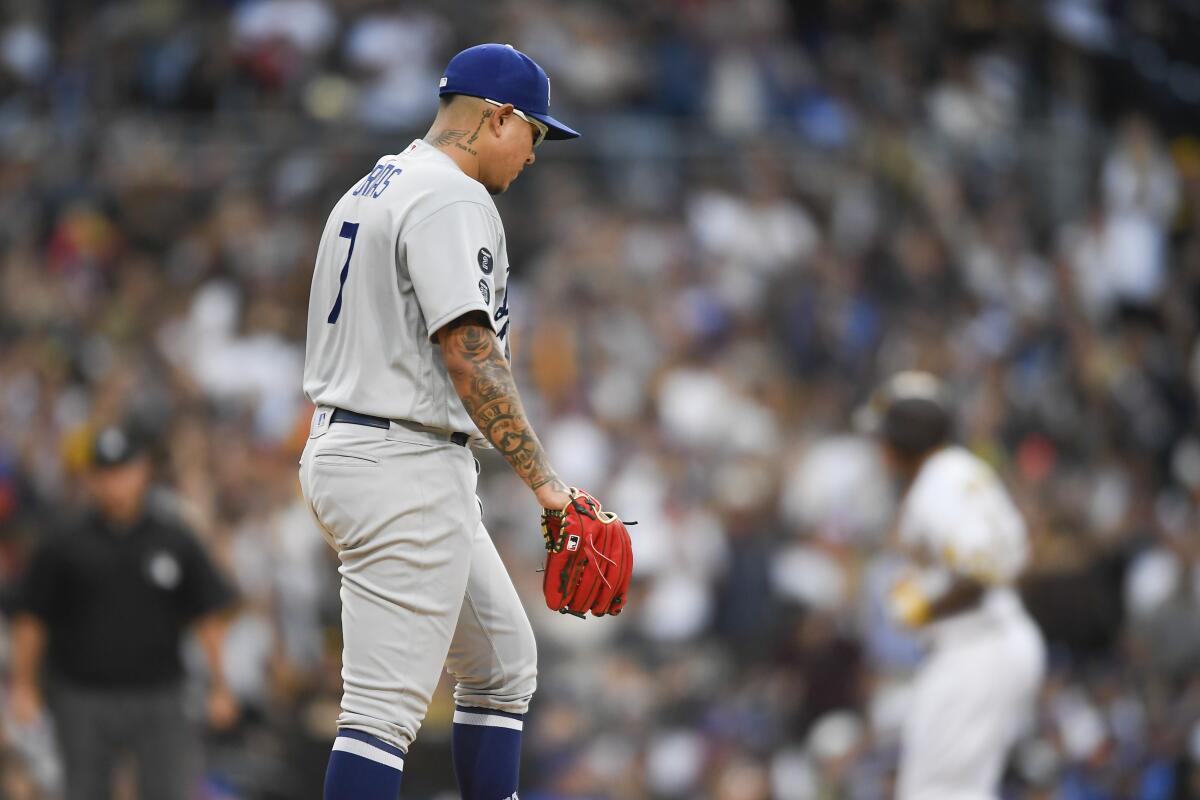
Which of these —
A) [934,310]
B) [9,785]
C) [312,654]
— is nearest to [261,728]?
[312,654]

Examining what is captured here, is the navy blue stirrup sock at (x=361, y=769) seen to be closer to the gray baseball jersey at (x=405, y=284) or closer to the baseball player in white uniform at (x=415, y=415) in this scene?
the baseball player in white uniform at (x=415, y=415)

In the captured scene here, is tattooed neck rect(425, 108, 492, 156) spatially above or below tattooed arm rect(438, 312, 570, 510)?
above

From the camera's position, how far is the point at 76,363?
42.9 feet

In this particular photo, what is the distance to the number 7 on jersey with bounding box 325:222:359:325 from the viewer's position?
4.72 m

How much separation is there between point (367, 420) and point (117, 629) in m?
4.77

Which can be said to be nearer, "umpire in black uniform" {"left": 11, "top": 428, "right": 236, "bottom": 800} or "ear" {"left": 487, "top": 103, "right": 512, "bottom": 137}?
"ear" {"left": 487, "top": 103, "right": 512, "bottom": 137}

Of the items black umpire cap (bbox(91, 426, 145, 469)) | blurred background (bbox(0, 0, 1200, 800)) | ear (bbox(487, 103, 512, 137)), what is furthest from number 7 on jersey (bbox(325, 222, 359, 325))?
blurred background (bbox(0, 0, 1200, 800))

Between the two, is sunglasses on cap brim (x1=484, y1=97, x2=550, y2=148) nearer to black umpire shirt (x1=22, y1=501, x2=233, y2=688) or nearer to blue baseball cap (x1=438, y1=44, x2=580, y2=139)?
blue baseball cap (x1=438, y1=44, x2=580, y2=139)

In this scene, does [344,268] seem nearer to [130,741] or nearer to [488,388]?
[488,388]

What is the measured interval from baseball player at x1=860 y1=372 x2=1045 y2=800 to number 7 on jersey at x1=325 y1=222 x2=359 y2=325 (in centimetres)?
365

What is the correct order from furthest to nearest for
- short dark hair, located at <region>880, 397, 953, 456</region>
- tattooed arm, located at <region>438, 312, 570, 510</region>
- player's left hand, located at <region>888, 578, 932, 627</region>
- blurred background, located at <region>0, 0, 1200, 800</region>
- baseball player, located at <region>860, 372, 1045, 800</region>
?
blurred background, located at <region>0, 0, 1200, 800</region>
short dark hair, located at <region>880, 397, 953, 456</region>
player's left hand, located at <region>888, 578, 932, 627</region>
baseball player, located at <region>860, 372, 1045, 800</region>
tattooed arm, located at <region>438, 312, 570, 510</region>

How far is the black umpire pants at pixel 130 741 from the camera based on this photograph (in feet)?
29.1

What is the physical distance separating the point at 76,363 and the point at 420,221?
9.16 m

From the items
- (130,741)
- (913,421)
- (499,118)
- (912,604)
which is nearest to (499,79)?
(499,118)
